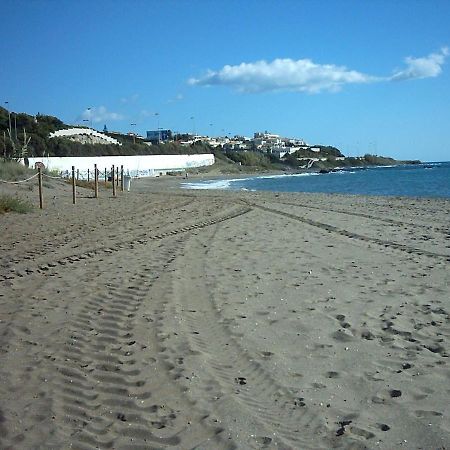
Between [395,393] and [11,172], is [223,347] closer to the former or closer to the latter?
[395,393]

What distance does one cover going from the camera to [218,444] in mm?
3223

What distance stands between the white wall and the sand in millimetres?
33925

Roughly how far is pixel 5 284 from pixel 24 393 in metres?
3.49

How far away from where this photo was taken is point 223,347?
4.86m

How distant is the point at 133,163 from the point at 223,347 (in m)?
67.2

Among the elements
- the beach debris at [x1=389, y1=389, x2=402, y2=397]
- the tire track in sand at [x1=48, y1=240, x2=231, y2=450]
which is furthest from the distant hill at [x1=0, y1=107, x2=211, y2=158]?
the beach debris at [x1=389, y1=389, x2=402, y2=397]

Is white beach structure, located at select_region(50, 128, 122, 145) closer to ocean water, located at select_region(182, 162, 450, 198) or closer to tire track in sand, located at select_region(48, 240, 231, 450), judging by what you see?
ocean water, located at select_region(182, 162, 450, 198)

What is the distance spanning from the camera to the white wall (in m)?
50.7

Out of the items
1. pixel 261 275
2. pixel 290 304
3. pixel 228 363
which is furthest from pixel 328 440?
pixel 261 275

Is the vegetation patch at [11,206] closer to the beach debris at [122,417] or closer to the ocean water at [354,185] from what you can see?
the beach debris at [122,417]

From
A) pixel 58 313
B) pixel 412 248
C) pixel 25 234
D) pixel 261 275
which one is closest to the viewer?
pixel 58 313

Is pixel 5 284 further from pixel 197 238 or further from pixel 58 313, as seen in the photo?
pixel 197 238

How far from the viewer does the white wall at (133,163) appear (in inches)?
1995

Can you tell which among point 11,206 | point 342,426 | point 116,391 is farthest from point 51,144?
point 342,426
